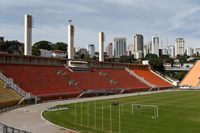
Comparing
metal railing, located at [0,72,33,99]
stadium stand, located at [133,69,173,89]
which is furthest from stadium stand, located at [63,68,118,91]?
stadium stand, located at [133,69,173,89]

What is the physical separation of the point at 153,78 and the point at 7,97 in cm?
6520

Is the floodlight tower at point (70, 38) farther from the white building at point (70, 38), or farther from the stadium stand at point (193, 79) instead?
the stadium stand at point (193, 79)

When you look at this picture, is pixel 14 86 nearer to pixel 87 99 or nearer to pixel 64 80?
pixel 87 99

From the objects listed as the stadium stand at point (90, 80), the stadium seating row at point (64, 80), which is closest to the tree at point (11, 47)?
the stadium seating row at point (64, 80)

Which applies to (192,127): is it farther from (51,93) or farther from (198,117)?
(51,93)

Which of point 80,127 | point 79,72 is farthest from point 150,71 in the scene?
point 80,127

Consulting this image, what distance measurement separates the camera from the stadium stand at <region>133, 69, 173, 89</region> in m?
102

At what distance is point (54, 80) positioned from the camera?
2667 inches

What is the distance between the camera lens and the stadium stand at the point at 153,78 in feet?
334

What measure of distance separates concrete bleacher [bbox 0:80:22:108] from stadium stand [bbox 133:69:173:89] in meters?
55.5

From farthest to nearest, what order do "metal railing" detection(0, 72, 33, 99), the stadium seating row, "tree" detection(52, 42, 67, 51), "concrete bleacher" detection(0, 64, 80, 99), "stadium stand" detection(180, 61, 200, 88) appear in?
1. "tree" detection(52, 42, 67, 51)
2. "stadium stand" detection(180, 61, 200, 88)
3. the stadium seating row
4. "concrete bleacher" detection(0, 64, 80, 99)
5. "metal railing" detection(0, 72, 33, 99)

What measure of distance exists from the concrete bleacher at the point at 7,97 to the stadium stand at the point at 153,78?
55.5 metres

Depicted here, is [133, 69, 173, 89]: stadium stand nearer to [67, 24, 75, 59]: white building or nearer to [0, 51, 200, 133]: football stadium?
[0, 51, 200, 133]: football stadium

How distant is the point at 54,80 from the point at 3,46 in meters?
76.5
